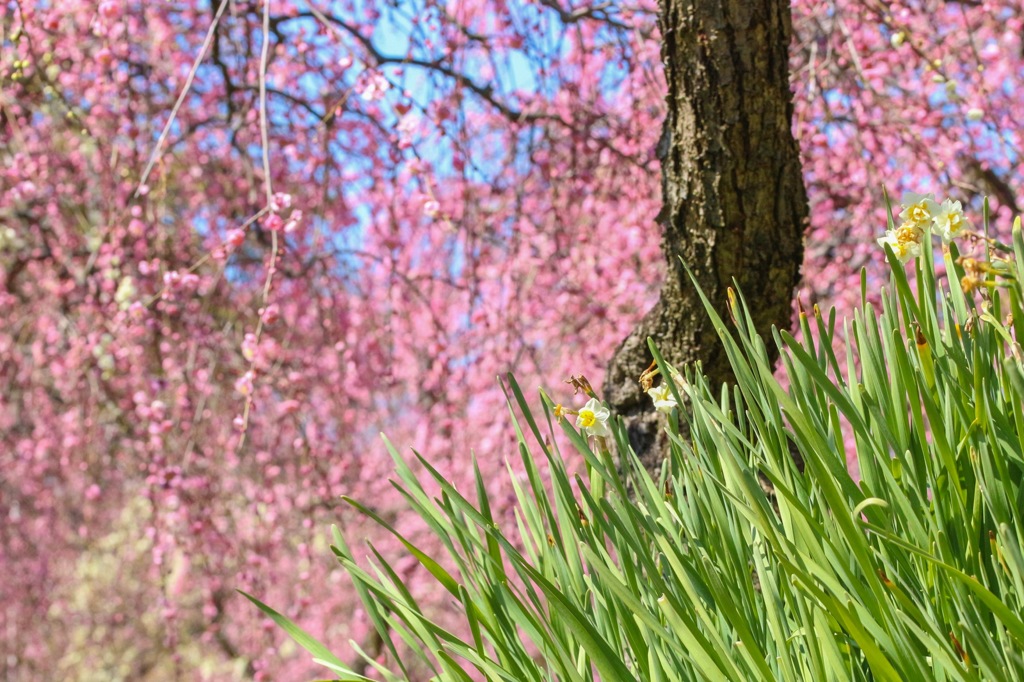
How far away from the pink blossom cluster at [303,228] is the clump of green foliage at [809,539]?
4.66ft

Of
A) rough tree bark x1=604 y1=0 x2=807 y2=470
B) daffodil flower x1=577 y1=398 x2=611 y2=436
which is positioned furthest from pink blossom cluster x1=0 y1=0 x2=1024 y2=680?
daffodil flower x1=577 y1=398 x2=611 y2=436

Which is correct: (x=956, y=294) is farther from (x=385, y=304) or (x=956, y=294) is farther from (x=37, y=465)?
(x=385, y=304)

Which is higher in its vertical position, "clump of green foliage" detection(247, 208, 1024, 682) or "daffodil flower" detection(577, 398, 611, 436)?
"daffodil flower" detection(577, 398, 611, 436)

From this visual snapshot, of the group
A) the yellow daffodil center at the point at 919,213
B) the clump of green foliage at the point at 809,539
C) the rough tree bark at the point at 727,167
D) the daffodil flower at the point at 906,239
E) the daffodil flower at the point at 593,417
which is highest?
the rough tree bark at the point at 727,167

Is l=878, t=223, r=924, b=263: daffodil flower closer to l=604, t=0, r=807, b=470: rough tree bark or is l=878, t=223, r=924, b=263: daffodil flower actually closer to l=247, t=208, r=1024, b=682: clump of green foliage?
l=247, t=208, r=1024, b=682: clump of green foliage

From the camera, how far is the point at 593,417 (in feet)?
4.06

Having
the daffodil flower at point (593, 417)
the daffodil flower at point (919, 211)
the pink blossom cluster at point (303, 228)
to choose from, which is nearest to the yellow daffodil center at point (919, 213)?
the daffodil flower at point (919, 211)

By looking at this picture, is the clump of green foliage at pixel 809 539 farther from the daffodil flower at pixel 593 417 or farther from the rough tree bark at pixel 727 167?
the rough tree bark at pixel 727 167

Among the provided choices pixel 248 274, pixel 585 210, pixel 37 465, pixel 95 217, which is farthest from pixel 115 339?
pixel 585 210

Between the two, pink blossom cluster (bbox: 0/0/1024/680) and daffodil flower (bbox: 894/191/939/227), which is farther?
pink blossom cluster (bbox: 0/0/1024/680)

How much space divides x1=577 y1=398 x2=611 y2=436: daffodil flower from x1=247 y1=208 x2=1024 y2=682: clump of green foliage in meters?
0.05

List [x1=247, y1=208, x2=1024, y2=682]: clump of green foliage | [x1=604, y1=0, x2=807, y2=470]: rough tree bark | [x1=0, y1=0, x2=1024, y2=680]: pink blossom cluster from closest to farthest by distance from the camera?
[x1=247, y1=208, x2=1024, y2=682]: clump of green foliage → [x1=604, y1=0, x2=807, y2=470]: rough tree bark → [x1=0, y1=0, x2=1024, y2=680]: pink blossom cluster

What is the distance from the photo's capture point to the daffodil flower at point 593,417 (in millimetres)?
1226

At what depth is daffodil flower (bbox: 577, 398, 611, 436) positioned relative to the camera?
1.23 m
